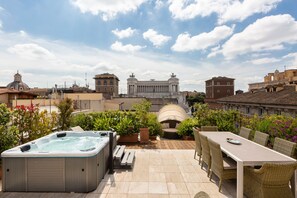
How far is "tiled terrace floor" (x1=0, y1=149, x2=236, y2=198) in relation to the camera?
4.12m

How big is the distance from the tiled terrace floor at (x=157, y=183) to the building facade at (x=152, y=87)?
232 ft

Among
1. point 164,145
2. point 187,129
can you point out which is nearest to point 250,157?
point 164,145

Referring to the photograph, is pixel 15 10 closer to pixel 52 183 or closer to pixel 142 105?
pixel 142 105

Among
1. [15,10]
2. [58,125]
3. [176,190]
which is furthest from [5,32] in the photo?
[176,190]

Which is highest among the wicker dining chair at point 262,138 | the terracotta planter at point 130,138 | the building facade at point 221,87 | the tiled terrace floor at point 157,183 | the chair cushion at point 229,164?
the building facade at point 221,87

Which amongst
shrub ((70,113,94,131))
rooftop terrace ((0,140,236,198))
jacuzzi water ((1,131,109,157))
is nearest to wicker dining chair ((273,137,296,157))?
rooftop terrace ((0,140,236,198))

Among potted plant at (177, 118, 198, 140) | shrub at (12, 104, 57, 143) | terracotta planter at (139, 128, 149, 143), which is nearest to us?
shrub at (12, 104, 57, 143)

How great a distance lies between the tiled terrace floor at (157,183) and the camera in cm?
412

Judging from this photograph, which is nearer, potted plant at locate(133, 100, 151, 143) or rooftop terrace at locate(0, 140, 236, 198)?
rooftop terrace at locate(0, 140, 236, 198)

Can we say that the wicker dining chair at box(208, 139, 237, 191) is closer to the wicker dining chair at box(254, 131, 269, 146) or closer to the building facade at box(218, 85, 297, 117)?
the wicker dining chair at box(254, 131, 269, 146)

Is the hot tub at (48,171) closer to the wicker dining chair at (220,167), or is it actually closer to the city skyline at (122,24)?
the wicker dining chair at (220,167)

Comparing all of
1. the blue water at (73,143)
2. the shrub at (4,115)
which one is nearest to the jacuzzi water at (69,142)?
the blue water at (73,143)

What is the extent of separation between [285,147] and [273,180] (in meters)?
1.32

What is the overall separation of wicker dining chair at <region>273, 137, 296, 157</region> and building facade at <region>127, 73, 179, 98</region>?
2829 inches
